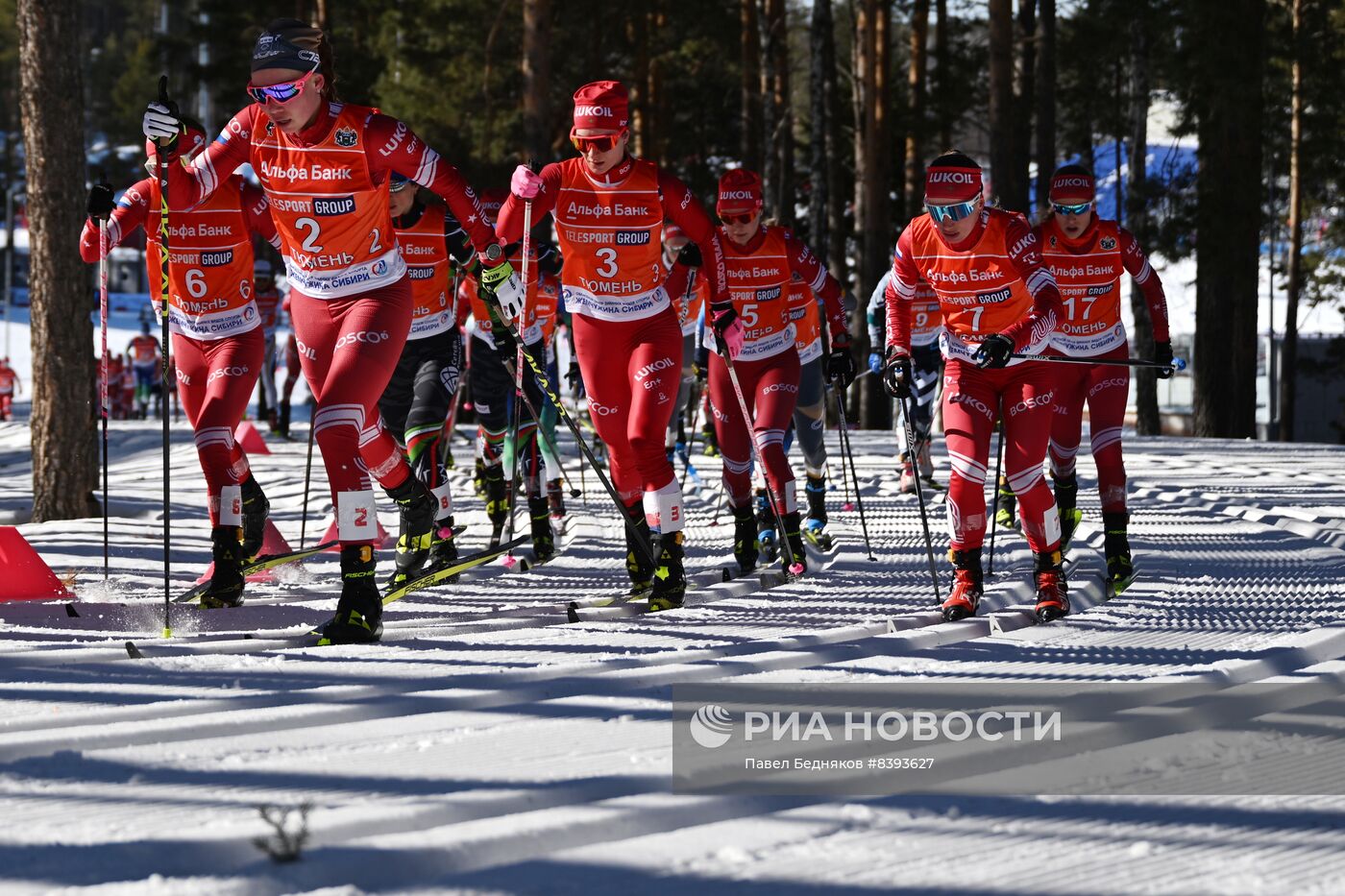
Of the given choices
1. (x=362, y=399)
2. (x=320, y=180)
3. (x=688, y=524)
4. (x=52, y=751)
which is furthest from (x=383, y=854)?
(x=688, y=524)

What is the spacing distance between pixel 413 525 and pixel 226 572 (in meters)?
1.08

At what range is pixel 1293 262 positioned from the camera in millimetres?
37062

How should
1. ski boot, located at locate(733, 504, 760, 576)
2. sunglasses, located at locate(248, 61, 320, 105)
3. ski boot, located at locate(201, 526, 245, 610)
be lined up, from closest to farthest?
sunglasses, located at locate(248, 61, 320, 105), ski boot, located at locate(201, 526, 245, 610), ski boot, located at locate(733, 504, 760, 576)

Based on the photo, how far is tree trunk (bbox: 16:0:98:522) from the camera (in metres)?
11.4

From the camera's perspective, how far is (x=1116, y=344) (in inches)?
341

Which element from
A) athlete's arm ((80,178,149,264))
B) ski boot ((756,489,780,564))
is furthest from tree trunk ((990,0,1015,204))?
athlete's arm ((80,178,149,264))

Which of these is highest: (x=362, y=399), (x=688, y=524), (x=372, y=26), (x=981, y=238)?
(x=372, y=26)

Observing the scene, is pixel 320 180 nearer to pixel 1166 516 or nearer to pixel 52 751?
pixel 52 751

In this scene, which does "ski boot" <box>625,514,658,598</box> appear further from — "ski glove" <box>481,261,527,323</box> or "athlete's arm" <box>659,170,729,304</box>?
"athlete's arm" <box>659,170,729,304</box>

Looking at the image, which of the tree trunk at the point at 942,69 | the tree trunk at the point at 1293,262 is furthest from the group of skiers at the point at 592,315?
the tree trunk at the point at 1293,262

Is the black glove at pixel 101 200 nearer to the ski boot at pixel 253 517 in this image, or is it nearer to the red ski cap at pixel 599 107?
the ski boot at pixel 253 517

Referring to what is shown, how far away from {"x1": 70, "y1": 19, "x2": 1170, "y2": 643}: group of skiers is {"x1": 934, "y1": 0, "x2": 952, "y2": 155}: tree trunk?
23.4 metres

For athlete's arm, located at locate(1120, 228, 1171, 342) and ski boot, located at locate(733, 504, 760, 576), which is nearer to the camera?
athlete's arm, located at locate(1120, 228, 1171, 342)

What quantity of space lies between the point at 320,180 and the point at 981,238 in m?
2.91
